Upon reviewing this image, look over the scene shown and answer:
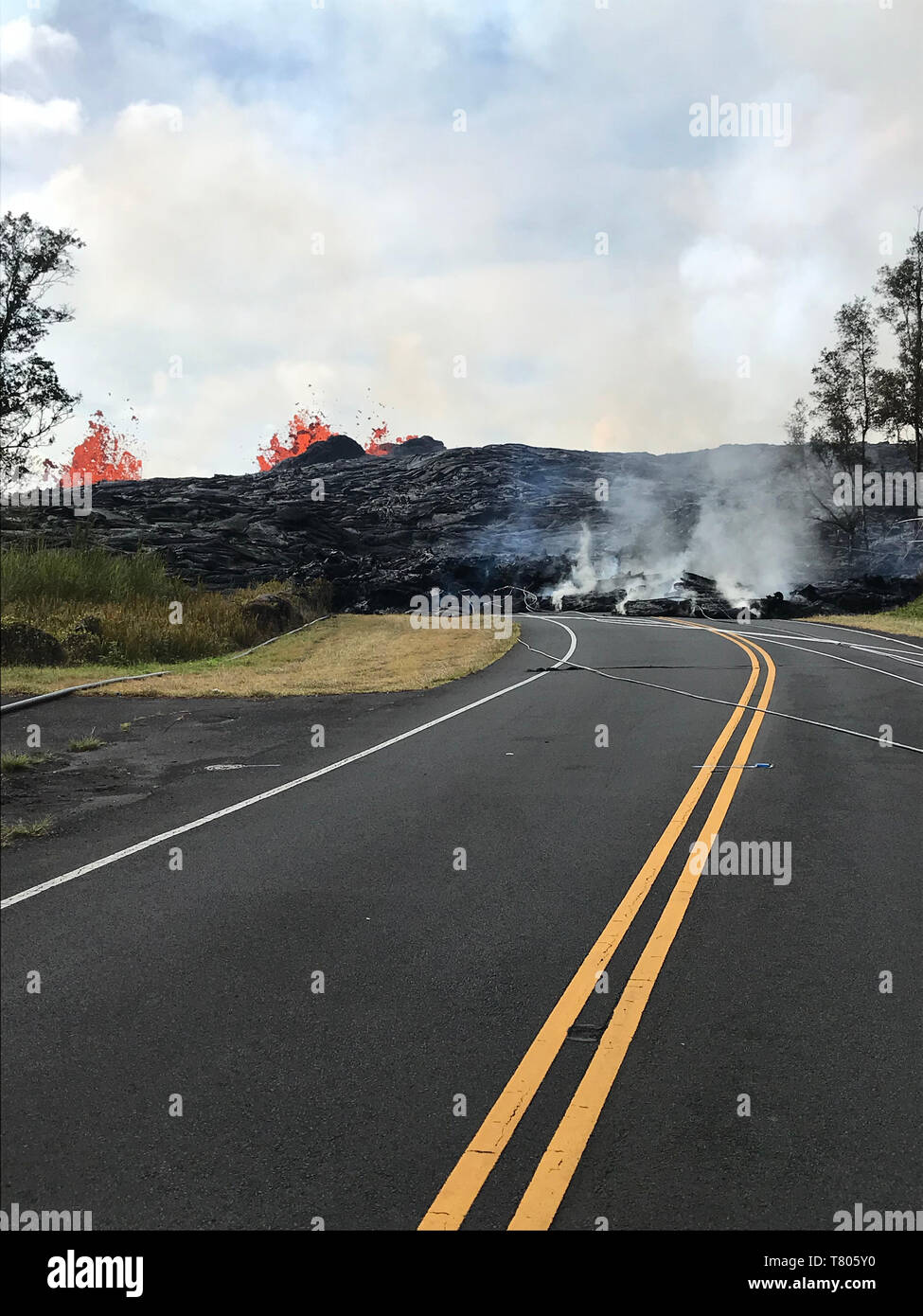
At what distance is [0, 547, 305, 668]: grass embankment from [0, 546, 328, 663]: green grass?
18 millimetres

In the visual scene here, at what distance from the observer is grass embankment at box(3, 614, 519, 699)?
14289 mm

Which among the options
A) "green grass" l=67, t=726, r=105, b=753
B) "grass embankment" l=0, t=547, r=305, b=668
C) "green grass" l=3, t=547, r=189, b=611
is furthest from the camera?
"green grass" l=3, t=547, r=189, b=611

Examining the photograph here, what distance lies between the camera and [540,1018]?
4.41 metres

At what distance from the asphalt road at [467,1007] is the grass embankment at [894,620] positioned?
20588mm

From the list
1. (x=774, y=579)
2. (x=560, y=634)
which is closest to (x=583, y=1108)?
(x=560, y=634)

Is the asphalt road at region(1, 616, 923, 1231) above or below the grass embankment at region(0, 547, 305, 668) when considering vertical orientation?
below

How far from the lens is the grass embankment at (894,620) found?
2767 cm

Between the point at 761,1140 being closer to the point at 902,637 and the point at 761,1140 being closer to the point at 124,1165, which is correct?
the point at 124,1165

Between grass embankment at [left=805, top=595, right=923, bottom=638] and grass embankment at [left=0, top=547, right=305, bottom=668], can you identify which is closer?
grass embankment at [left=0, top=547, right=305, bottom=668]

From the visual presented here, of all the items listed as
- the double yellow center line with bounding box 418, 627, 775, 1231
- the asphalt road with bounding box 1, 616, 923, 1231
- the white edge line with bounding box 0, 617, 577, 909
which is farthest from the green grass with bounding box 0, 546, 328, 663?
the double yellow center line with bounding box 418, 627, 775, 1231

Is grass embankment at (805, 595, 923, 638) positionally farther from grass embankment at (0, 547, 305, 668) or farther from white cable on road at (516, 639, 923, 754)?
grass embankment at (0, 547, 305, 668)

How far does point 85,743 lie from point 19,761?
1169 millimetres

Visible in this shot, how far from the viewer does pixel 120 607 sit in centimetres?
1931
